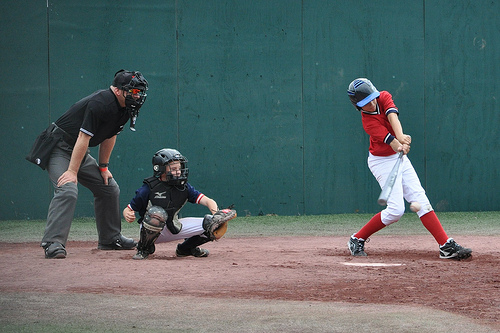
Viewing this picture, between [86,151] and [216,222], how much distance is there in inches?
64.3

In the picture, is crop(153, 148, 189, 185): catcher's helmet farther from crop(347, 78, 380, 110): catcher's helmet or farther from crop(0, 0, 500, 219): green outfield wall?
crop(0, 0, 500, 219): green outfield wall

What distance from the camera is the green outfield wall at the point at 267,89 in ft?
34.3

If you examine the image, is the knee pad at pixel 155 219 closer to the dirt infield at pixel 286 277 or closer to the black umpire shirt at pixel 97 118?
the dirt infield at pixel 286 277

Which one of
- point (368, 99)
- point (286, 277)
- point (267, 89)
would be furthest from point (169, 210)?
point (267, 89)

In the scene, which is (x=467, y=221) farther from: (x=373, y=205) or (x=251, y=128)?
(x=251, y=128)

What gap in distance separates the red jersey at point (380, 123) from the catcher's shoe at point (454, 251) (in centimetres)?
106

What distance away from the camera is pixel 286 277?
5414 millimetres

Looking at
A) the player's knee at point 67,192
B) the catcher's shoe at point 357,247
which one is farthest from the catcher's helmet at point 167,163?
the catcher's shoe at point 357,247

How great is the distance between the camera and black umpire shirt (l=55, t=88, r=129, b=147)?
21.3 ft

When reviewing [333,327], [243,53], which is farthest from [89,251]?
[243,53]

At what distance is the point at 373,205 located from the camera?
1118 cm

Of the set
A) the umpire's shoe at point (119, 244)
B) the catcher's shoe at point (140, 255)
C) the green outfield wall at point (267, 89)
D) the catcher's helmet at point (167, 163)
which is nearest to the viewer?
the catcher's helmet at point (167, 163)

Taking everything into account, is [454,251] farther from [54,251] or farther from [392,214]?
[54,251]

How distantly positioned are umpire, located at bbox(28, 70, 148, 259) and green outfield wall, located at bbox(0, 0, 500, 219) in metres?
3.46
